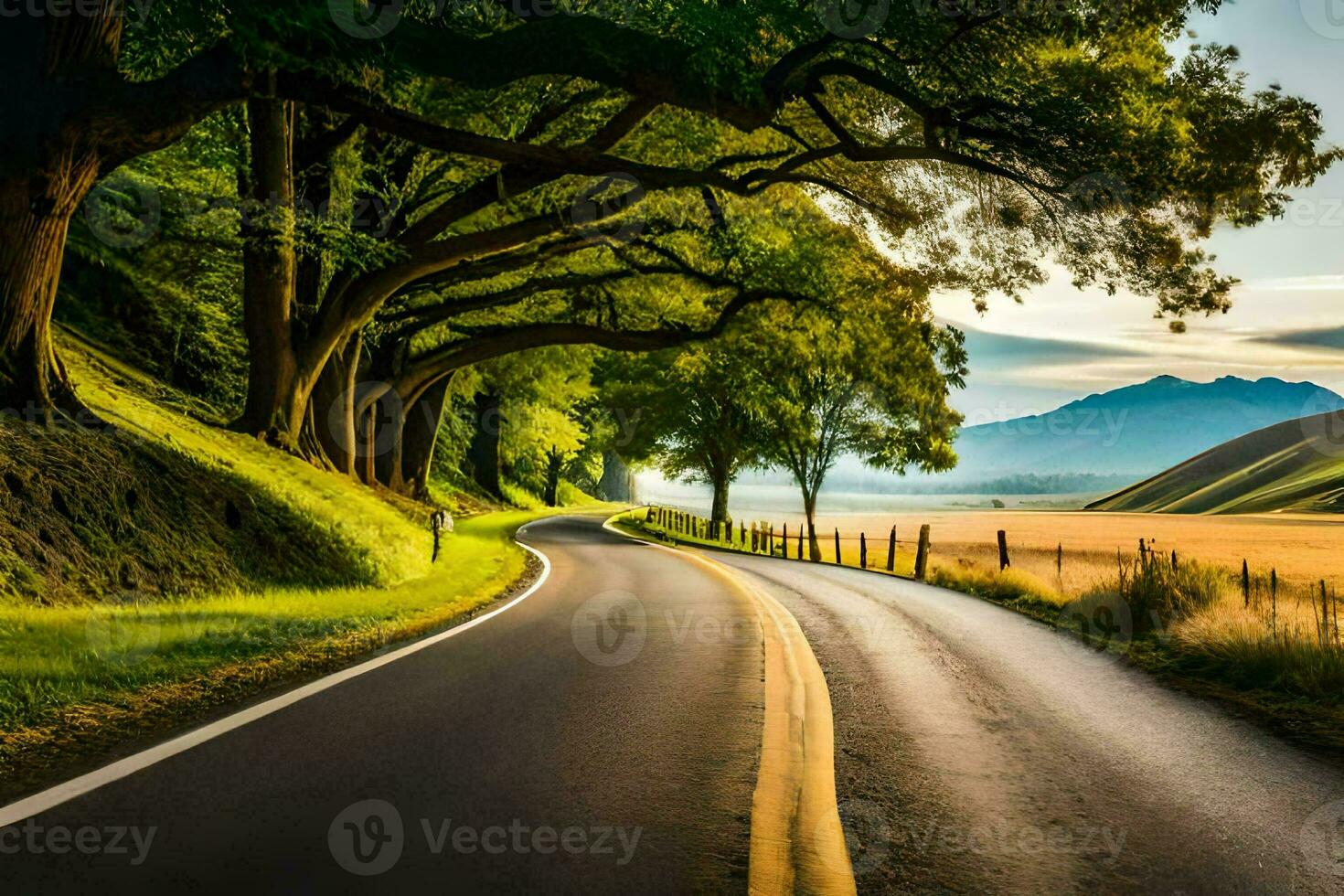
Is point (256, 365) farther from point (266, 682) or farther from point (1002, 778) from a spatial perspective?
point (1002, 778)

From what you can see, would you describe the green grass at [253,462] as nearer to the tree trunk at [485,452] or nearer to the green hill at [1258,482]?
the tree trunk at [485,452]

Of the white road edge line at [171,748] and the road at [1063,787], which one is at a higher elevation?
the road at [1063,787]

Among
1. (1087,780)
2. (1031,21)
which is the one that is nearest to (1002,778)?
(1087,780)

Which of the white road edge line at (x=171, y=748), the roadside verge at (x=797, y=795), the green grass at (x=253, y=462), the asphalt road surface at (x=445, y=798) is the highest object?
the green grass at (x=253, y=462)

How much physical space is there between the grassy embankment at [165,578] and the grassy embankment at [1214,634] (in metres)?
6.97

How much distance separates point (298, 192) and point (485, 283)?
672 centimetres

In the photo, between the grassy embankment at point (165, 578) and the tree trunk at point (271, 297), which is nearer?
the grassy embankment at point (165, 578)

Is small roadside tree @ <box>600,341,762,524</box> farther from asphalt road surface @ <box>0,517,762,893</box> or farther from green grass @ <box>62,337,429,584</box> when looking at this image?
asphalt road surface @ <box>0,517,762,893</box>

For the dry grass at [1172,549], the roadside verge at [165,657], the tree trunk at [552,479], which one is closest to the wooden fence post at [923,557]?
the dry grass at [1172,549]

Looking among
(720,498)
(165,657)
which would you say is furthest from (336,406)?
(720,498)

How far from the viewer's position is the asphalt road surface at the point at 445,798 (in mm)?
2988

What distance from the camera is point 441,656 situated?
24.2ft

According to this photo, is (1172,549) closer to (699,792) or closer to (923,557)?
(923,557)

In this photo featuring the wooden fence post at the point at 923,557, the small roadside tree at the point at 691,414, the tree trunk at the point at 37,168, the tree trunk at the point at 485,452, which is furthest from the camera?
the tree trunk at the point at 485,452
